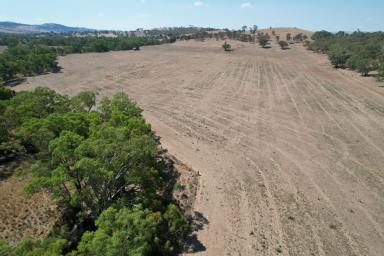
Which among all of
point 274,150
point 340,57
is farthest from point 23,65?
point 340,57

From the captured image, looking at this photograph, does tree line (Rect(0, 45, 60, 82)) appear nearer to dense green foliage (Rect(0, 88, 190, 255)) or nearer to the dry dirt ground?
the dry dirt ground

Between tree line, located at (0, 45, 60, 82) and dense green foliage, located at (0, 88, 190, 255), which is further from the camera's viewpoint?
tree line, located at (0, 45, 60, 82)

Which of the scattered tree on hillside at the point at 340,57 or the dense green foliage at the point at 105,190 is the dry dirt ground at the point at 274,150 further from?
the scattered tree on hillside at the point at 340,57

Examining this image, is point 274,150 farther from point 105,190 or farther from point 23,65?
point 23,65

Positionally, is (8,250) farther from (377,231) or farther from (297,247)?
(377,231)

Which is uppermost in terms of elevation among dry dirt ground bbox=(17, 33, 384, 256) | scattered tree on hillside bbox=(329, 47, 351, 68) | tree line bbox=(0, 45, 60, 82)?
scattered tree on hillside bbox=(329, 47, 351, 68)

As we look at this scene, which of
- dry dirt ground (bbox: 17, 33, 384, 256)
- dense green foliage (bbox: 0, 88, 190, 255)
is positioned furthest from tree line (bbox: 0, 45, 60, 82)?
dense green foliage (bbox: 0, 88, 190, 255)

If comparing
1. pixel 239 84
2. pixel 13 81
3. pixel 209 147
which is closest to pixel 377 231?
pixel 209 147

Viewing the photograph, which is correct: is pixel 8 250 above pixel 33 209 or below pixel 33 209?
above

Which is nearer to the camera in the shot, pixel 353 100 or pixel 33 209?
pixel 33 209
